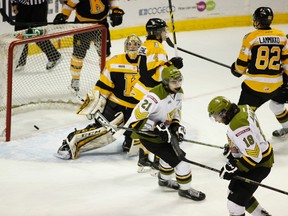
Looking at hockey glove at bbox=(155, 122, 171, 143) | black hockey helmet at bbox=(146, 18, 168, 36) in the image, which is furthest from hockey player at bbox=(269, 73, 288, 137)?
hockey glove at bbox=(155, 122, 171, 143)

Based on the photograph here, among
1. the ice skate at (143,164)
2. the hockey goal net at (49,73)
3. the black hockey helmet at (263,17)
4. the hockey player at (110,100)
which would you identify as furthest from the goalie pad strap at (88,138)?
the black hockey helmet at (263,17)

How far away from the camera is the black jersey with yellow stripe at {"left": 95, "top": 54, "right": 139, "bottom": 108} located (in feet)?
20.7

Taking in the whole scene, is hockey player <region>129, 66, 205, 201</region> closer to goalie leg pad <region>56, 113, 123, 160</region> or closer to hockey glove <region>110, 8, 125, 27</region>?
goalie leg pad <region>56, 113, 123, 160</region>

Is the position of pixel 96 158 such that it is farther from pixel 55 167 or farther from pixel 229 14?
pixel 229 14

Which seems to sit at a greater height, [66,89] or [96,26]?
[96,26]

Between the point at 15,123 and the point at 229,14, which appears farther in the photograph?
the point at 229,14

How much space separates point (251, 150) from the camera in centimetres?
456

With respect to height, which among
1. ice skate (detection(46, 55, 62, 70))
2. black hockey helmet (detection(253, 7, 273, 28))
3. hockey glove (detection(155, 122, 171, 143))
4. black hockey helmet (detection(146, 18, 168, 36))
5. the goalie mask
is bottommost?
ice skate (detection(46, 55, 62, 70))

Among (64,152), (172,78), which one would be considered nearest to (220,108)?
(172,78)

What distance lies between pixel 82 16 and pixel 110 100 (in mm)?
1925

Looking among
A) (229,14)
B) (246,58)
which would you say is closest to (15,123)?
(246,58)

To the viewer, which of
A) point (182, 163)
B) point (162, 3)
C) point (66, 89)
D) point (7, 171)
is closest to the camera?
point (182, 163)

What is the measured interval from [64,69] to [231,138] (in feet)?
11.5

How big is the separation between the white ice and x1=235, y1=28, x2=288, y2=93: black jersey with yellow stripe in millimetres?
625
